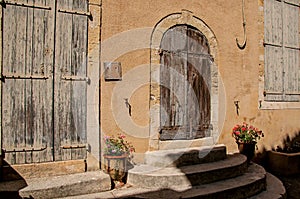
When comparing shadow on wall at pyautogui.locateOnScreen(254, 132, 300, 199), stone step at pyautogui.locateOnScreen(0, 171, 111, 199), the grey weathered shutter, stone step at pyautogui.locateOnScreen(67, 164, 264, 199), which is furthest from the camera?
the grey weathered shutter

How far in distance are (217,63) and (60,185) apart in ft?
12.9

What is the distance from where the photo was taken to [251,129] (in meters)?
5.67

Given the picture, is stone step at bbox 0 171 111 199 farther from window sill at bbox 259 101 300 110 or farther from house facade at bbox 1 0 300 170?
window sill at bbox 259 101 300 110

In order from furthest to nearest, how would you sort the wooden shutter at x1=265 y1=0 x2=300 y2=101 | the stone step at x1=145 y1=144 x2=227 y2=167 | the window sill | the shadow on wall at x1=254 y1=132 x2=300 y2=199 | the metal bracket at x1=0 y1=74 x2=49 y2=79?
the wooden shutter at x1=265 y1=0 x2=300 y2=101 < the window sill < the shadow on wall at x1=254 y1=132 x2=300 y2=199 < the stone step at x1=145 y1=144 x2=227 y2=167 < the metal bracket at x1=0 y1=74 x2=49 y2=79

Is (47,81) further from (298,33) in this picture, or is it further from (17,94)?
(298,33)

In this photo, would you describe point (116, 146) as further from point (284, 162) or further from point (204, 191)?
point (284, 162)

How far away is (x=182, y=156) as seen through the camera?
4.66 meters

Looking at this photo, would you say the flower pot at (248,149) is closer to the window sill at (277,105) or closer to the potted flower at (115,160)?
the window sill at (277,105)

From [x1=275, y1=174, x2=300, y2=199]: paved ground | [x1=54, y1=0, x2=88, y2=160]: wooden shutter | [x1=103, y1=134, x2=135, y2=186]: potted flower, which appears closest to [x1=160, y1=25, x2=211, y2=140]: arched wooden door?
[x1=103, y1=134, x2=135, y2=186]: potted flower

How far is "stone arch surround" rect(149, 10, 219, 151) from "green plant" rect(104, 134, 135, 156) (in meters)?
0.62

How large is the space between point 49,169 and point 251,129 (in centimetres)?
409

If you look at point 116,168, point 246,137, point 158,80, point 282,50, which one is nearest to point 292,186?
point 246,137

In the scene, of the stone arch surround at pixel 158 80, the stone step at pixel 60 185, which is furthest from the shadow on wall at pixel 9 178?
the stone arch surround at pixel 158 80

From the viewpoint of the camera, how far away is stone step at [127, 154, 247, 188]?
4.05m
